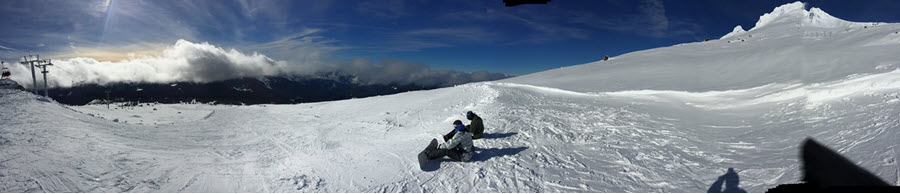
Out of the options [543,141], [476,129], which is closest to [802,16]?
[543,141]

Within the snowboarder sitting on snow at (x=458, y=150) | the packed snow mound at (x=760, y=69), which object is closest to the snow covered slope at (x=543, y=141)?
the packed snow mound at (x=760, y=69)

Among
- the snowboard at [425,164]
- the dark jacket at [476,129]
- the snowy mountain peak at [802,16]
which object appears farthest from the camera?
the snowy mountain peak at [802,16]

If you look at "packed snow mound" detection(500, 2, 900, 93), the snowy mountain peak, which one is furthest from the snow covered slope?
the snowy mountain peak

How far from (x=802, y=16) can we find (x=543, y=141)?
68558mm

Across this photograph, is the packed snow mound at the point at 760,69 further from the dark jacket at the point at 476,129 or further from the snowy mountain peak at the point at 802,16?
the snowy mountain peak at the point at 802,16

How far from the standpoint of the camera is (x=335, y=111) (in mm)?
21719

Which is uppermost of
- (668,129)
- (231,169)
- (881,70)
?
(881,70)

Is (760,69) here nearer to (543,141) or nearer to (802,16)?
(543,141)

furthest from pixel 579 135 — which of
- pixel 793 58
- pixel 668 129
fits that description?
pixel 793 58

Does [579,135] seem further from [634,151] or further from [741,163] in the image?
[741,163]

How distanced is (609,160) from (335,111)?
1815cm

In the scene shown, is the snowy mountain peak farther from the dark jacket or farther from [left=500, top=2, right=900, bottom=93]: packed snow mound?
the dark jacket

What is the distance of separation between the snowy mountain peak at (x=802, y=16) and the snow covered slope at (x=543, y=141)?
40403 mm

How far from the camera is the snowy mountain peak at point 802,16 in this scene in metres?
43.8
